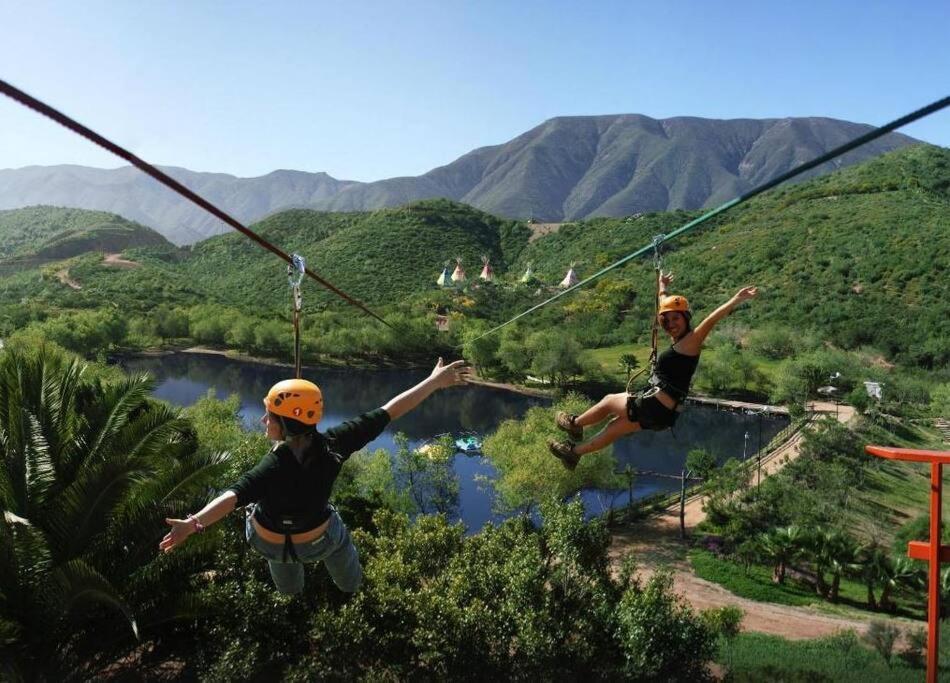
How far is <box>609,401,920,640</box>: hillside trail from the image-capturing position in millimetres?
17641

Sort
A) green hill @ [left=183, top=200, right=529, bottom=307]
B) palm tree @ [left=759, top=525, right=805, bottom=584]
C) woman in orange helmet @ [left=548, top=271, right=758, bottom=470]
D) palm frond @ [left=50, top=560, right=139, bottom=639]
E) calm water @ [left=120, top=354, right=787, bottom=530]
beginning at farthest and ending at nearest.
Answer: green hill @ [left=183, top=200, right=529, bottom=307]
calm water @ [left=120, top=354, right=787, bottom=530]
palm tree @ [left=759, top=525, right=805, bottom=584]
palm frond @ [left=50, top=560, right=139, bottom=639]
woman in orange helmet @ [left=548, top=271, right=758, bottom=470]

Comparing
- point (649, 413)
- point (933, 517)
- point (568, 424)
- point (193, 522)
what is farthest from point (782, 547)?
point (193, 522)

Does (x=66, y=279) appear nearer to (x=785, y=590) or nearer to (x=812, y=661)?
(x=785, y=590)

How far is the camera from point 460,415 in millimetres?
43875

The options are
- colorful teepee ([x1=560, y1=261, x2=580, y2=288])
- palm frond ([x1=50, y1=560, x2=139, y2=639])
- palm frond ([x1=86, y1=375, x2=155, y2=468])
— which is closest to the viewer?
palm frond ([x1=50, y1=560, x2=139, y2=639])

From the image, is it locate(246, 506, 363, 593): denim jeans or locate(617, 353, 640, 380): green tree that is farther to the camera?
locate(617, 353, 640, 380): green tree

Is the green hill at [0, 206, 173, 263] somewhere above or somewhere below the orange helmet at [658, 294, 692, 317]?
above

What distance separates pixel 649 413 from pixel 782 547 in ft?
63.5

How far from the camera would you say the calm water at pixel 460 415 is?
32.0 m

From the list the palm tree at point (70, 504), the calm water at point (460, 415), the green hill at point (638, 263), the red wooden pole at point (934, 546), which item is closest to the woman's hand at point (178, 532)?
the palm tree at point (70, 504)

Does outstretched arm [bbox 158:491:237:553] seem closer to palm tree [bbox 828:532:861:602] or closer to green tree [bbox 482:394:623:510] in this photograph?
green tree [bbox 482:394:623:510]

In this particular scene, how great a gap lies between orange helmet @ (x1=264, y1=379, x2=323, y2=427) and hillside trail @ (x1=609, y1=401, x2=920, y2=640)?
394 inches

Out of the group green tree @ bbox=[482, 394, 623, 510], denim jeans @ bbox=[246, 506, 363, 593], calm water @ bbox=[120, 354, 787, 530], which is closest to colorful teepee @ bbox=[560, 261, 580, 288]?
calm water @ bbox=[120, 354, 787, 530]

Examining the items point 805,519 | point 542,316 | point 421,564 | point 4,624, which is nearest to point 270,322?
point 542,316
